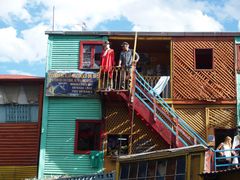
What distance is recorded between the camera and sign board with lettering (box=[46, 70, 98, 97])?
1936cm

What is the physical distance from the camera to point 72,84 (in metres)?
19.4

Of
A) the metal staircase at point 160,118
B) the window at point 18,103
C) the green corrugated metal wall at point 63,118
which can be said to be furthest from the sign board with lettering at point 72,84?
the metal staircase at point 160,118

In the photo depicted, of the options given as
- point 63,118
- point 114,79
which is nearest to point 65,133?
point 63,118

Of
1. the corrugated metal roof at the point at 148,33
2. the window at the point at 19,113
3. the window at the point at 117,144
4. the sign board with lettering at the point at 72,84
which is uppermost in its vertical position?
the corrugated metal roof at the point at 148,33

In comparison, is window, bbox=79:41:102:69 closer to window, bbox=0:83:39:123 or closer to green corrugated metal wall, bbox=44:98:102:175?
green corrugated metal wall, bbox=44:98:102:175

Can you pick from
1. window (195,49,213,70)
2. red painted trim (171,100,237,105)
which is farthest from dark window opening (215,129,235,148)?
window (195,49,213,70)

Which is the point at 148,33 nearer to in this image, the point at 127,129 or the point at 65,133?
the point at 127,129

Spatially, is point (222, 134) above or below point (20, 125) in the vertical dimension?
below

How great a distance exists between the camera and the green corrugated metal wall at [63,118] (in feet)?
62.3

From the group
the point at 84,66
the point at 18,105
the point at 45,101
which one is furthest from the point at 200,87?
the point at 18,105

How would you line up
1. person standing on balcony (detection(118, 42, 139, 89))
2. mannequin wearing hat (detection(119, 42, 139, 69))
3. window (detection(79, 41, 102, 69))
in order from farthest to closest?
1. window (detection(79, 41, 102, 69))
2. mannequin wearing hat (detection(119, 42, 139, 69))
3. person standing on balcony (detection(118, 42, 139, 89))

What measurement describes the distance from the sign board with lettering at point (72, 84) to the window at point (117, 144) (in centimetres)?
210

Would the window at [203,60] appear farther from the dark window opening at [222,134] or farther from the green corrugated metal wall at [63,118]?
the green corrugated metal wall at [63,118]

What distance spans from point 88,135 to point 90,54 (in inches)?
140
